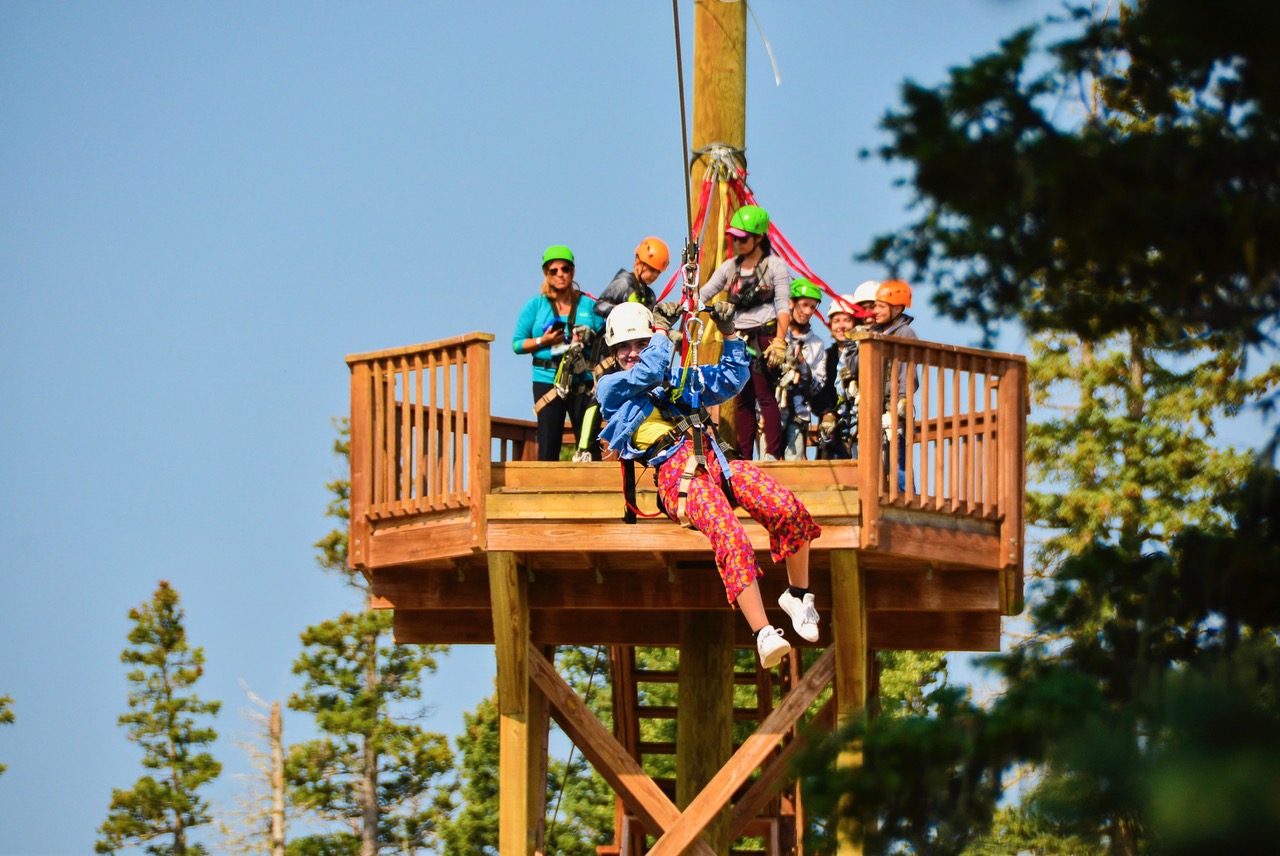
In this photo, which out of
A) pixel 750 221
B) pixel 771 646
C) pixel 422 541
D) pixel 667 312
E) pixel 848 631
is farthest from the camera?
pixel 750 221

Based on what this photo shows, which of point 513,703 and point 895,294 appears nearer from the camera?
point 513,703

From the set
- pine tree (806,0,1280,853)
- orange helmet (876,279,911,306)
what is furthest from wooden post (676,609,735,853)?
pine tree (806,0,1280,853)

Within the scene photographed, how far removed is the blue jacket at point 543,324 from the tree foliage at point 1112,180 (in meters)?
6.52

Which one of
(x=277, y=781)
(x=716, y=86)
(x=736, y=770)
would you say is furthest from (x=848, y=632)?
(x=277, y=781)

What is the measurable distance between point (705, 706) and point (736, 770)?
1399mm

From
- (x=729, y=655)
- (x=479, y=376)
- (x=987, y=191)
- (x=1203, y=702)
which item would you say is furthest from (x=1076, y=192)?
(x=729, y=655)

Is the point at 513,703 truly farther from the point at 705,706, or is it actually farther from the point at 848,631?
the point at 848,631

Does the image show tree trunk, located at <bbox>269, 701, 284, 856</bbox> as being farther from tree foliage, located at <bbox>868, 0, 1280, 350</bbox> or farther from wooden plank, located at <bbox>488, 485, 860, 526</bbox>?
tree foliage, located at <bbox>868, 0, 1280, 350</bbox>

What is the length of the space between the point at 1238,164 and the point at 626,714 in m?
10.3

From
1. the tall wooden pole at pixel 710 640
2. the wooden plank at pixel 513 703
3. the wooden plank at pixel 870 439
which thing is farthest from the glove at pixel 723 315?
the wooden plank at pixel 513 703

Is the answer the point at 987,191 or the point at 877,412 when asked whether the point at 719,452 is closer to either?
the point at 877,412

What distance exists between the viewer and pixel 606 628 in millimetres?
14992

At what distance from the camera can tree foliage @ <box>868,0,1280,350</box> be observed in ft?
23.3

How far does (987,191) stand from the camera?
24.0ft
